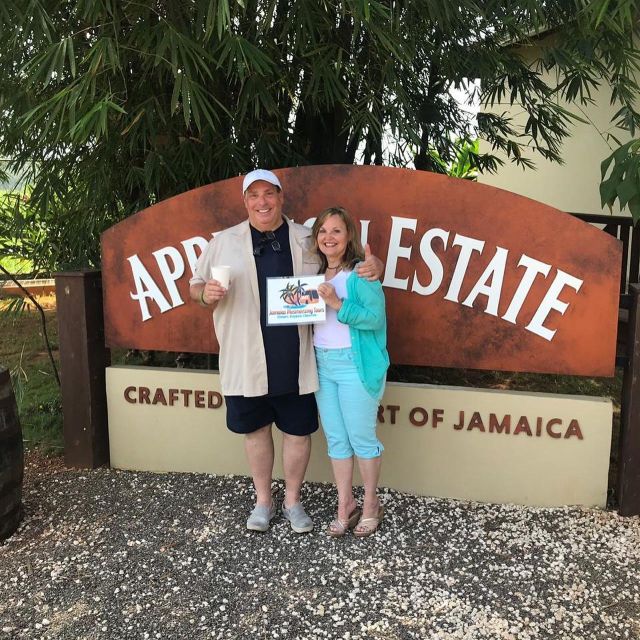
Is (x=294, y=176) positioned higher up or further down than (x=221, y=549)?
higher up

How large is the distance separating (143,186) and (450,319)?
225 centimetres

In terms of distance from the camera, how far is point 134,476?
3.38 meters

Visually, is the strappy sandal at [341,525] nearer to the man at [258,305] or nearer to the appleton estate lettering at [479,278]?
the man at [258,305]

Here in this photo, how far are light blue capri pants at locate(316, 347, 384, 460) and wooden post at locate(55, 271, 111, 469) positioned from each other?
58.7 inches

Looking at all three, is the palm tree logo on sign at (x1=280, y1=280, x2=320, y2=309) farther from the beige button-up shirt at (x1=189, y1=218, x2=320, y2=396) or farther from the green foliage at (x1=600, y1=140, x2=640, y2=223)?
the green foliage at (x1=600, y1=140, x2=640, y2=223)

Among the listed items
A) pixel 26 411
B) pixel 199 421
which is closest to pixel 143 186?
pixel 199 421

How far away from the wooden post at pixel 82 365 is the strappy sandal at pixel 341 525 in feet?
4.97

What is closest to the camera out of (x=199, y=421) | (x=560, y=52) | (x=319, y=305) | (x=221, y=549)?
(x=319, y=305)

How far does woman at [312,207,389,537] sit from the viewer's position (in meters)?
2.42

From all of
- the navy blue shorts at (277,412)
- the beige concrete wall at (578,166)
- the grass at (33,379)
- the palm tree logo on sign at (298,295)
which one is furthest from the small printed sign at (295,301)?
the beige concrete wall at (578,166)

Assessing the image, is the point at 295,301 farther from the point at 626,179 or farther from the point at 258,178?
the point at 626,179

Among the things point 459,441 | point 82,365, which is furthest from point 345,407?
point 82,365

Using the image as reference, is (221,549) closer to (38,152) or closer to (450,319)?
(450,319)

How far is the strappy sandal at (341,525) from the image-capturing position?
2.67m
